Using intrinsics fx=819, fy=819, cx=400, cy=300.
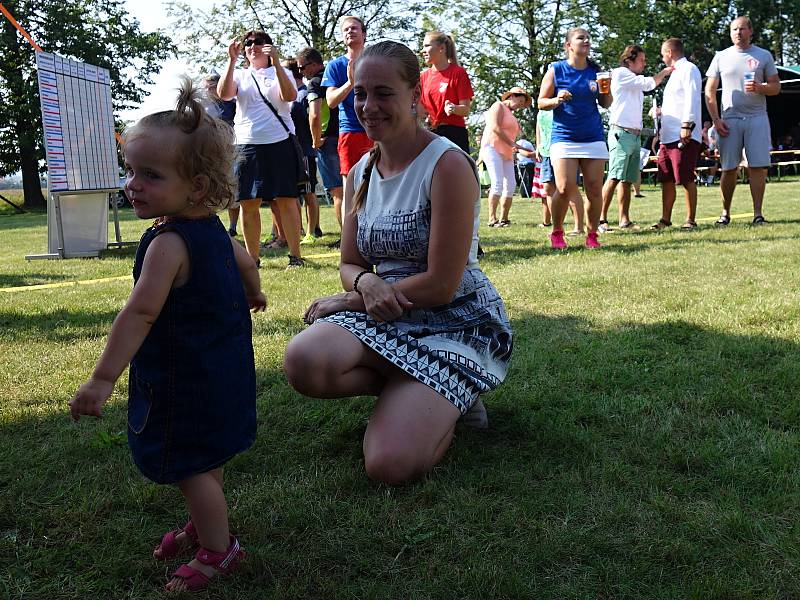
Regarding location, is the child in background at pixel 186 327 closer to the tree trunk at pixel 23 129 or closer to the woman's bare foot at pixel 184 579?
the woman's bare foot at pixel 184 579

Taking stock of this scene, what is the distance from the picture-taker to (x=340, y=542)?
7.23ft

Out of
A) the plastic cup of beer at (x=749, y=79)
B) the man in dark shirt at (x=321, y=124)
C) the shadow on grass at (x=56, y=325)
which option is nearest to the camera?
the shadow on grass at (x=56, y=325)

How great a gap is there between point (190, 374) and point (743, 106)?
8324 mm

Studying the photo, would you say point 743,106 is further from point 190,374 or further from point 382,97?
point 190,374

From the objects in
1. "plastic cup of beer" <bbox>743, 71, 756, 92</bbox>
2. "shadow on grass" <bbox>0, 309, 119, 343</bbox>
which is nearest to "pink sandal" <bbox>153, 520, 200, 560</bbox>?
"shadow on grass" <bbox>0, 309, 119, 343</bbox>

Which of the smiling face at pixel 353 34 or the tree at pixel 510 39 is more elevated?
the tree at pixel 510 39

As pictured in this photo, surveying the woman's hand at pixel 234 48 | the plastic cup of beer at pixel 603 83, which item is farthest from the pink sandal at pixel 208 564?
the plastic cup of beer at pixel 603 83

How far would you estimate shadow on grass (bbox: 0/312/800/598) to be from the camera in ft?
6.64

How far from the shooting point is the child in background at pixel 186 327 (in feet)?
6.57

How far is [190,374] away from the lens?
2.02 metres

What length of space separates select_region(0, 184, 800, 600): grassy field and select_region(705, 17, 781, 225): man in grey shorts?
4.90 meters

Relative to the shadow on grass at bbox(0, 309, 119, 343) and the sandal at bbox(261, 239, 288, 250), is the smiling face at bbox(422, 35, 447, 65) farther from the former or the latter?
the shadow on grass at bbox(0, 309, 119, 343)

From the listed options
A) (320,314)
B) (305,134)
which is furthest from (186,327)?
(305,134)

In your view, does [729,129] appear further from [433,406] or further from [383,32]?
[383,32]
